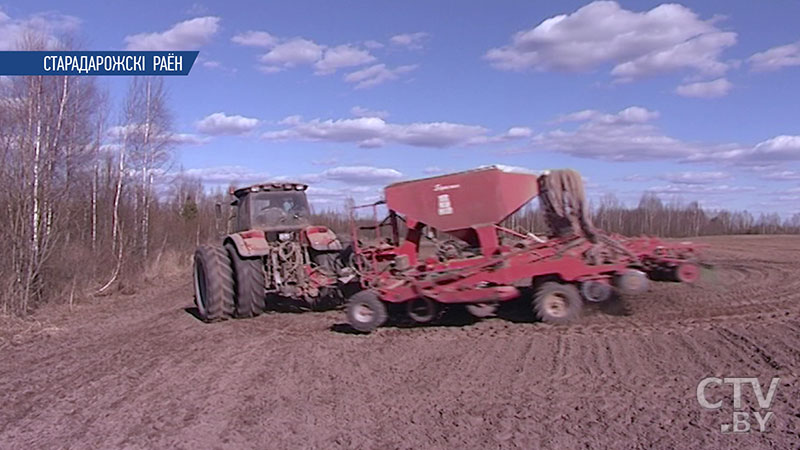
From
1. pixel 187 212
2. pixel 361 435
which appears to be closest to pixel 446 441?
pixel 361 435

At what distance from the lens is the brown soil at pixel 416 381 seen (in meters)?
5.43

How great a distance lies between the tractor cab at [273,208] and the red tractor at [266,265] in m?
0.02

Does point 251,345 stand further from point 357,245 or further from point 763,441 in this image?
point 763,441

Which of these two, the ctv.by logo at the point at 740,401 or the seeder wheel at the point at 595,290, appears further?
the seeder wheel at the point at 595,290

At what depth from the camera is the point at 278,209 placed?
1288cm

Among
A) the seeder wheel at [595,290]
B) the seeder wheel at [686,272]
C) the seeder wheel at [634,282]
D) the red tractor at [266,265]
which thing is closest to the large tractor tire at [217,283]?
the red tractor at [266,265]

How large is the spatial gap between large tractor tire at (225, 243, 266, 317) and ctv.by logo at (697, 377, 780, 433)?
711cm

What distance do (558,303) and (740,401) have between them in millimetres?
3826

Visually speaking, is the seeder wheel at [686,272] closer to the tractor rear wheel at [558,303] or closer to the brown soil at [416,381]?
the brown soil at [416,381]

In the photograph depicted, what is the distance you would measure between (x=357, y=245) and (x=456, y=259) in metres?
1.56

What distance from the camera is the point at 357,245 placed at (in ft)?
35.2

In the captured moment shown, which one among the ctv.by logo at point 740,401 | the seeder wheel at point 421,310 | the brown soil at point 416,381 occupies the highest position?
the seeder wheel at point 421,310

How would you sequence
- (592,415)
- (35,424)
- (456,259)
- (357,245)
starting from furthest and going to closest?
(357,245), (456,259), (35,424), (592,415)

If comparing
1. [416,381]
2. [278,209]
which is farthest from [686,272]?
[278,209]
